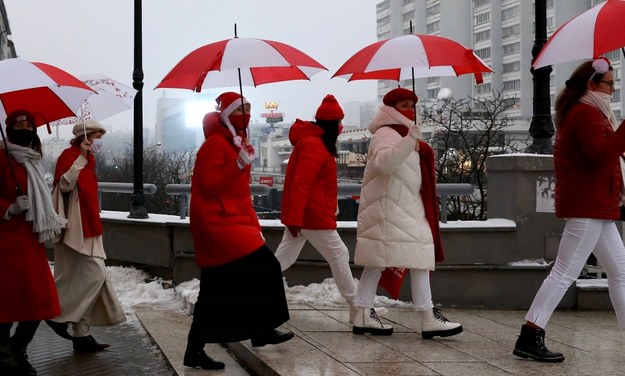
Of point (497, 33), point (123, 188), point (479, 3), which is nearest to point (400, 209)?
point (123, 188)

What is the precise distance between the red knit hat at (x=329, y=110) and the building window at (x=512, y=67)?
125508 mm

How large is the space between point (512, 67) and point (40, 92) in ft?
422

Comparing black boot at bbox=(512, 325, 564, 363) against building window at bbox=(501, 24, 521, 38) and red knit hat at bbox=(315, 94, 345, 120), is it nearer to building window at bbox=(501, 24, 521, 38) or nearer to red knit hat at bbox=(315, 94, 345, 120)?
red knit hat at bbox=(315, 94, 345, 120)

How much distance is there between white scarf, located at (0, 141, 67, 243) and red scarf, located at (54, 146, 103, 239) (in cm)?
88

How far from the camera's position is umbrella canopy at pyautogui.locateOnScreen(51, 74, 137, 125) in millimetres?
8719

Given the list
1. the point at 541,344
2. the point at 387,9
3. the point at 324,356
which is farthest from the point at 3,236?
the point at 387,9

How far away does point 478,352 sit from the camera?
6.69 m

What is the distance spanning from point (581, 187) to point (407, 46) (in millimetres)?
2134

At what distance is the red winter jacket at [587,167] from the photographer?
19.6 feet

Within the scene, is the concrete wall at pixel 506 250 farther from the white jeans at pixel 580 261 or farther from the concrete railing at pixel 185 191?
the white jeans at pixel 580 261

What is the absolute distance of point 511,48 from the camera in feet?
433

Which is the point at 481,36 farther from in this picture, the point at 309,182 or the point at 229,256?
the point at 229,256

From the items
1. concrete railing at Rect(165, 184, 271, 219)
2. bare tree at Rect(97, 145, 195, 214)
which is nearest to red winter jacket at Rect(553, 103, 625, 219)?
concrete railing at Rect(165, 184, 271, 219)

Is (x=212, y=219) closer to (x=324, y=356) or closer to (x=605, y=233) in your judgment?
(x=324, y=356)
